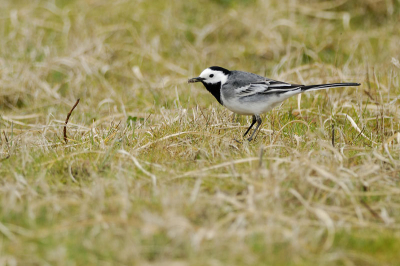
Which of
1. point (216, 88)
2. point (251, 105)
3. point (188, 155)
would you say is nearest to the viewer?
point (188, 155)

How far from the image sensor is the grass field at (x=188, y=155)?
2943 millimetres

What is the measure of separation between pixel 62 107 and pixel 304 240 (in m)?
4.23

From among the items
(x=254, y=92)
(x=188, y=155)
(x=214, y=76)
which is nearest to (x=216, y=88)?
(x=214, y=76)

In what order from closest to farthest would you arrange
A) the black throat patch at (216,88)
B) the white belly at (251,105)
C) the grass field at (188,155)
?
1. the grass field at (188,155)
2. the white belly at (251,105)
3. the black throat patch at (216,88)

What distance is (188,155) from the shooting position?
426 cm

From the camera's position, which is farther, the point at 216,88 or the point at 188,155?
the point at 216,88

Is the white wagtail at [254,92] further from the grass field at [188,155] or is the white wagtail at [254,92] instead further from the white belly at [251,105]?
the grass field at [188,155]

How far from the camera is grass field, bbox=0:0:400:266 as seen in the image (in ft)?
9.66

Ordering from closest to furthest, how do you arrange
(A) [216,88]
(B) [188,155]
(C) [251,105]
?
(B) [188,155]
(C) [251,105]
(A) [216,88]

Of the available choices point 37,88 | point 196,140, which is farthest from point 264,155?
point 37,88

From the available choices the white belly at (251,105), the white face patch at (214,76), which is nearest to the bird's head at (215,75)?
the white face patch at (214,76)

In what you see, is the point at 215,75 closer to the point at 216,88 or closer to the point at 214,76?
the point at 214,76

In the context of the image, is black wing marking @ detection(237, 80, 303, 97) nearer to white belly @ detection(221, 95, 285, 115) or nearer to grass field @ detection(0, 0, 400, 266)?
white belly @ detection(221, 95, 285, 115)

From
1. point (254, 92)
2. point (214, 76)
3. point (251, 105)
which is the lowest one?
point (251, 105)
